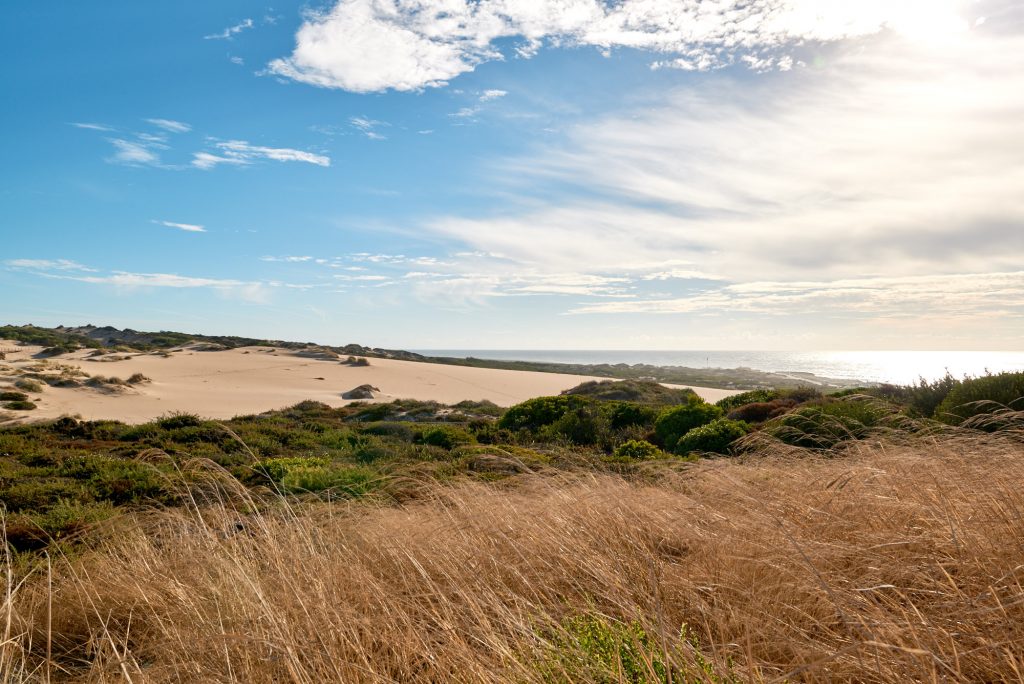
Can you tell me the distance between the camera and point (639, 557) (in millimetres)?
4621

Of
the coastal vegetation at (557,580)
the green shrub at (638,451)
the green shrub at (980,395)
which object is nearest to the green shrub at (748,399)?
the green shrub at (980,395)

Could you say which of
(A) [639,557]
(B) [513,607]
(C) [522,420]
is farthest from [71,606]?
(C) [522,420]

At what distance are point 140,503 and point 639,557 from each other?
7.25 metres

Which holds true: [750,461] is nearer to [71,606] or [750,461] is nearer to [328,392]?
[71,606]

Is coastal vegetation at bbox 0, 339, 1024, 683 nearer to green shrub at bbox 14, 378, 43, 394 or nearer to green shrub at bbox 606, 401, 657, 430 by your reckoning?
green shrub at bbox 606, 401, 657, 430

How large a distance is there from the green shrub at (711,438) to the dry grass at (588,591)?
6700 millimetres

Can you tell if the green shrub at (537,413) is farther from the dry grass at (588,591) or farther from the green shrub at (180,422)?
the dry grass at (588,591)

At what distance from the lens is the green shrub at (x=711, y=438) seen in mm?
13125

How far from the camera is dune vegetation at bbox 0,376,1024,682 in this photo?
2.87 m

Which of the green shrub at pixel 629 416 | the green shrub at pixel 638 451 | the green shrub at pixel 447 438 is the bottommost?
the green shrub at pixel 447 438

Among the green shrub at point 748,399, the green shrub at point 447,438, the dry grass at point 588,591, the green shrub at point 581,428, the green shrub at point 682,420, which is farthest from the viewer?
the green shrub at point 748,399

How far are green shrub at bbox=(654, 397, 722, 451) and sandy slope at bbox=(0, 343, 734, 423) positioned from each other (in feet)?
53.0

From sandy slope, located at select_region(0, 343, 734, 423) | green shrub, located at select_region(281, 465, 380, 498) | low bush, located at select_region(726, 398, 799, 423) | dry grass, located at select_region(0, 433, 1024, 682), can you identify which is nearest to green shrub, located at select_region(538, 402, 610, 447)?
low bush, located at select_region(726, 398, 799, 423)

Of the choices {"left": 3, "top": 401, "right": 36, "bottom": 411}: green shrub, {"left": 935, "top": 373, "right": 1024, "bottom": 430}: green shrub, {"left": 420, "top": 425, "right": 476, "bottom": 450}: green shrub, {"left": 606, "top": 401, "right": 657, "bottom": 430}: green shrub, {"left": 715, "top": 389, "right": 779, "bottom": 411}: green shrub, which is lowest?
{"left": 3, "top": 401, "right": 36, "bottom": 411}: green shrub
